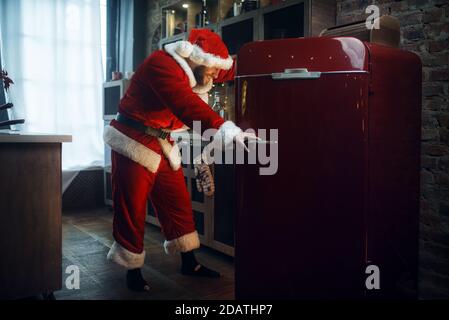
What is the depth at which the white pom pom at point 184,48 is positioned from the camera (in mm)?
2193

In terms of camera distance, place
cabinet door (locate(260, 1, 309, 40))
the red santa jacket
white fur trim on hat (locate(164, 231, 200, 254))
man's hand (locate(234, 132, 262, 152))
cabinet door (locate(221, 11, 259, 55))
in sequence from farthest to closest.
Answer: cabinet door (locate(221, 11, 259, 55))
cabinet door (locate(260, 1, 309, 40))
white fur trim on hat (locate(164, 231, 200, 254))
the red santa jacket
man's hand (locate(234, 132, 262, 152))

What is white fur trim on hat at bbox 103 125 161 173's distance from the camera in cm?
228

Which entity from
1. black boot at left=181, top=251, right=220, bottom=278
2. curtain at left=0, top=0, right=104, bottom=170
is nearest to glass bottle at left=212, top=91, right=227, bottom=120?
black boot at left=181, top=251, right=220, bottom=278

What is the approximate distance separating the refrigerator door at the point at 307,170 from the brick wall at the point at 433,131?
673 millimetres

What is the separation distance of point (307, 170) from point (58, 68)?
3.39 metres

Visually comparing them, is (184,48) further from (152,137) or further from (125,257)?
(125,257)

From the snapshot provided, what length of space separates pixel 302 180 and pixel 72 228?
2.67 meters

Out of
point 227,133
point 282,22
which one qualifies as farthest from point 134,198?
point 282,22

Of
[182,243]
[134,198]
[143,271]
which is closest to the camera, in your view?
[134,198]

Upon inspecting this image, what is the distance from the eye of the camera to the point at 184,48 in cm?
219

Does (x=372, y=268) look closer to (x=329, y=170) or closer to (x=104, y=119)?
(x=329, y=170)

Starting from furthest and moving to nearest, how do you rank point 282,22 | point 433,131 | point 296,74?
point 282,22 < point 433,131 < point 296,74

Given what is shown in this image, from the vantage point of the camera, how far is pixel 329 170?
68.7 inches

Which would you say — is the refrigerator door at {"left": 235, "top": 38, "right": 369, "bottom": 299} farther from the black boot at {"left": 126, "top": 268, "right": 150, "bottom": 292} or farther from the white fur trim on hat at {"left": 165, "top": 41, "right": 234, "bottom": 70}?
the black boot at {"left": 126, "top": 268, "right": 150, "bottom": 292}
